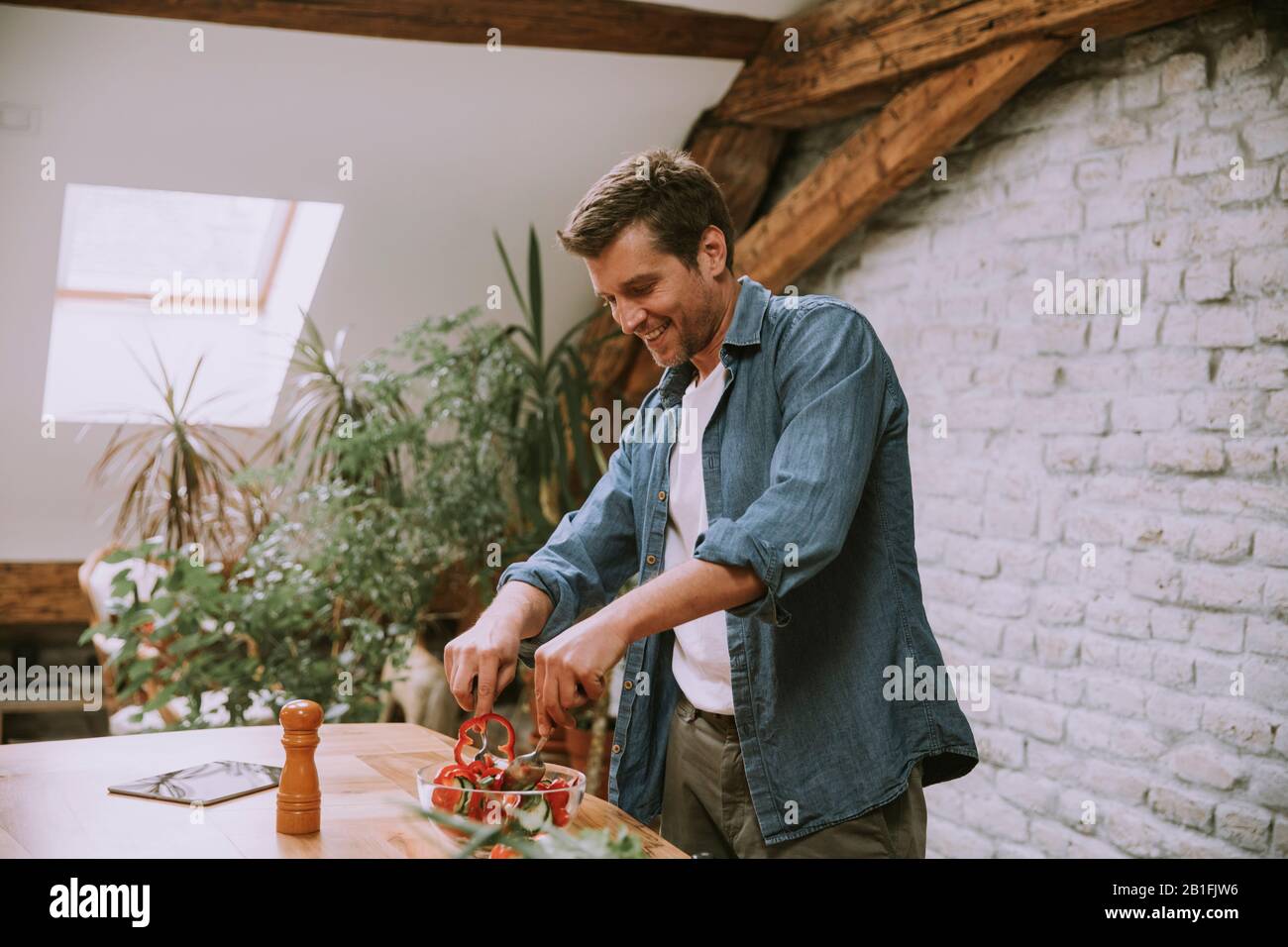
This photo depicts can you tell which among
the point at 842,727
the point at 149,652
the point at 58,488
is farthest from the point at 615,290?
the point at 58,488

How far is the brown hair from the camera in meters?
1.76

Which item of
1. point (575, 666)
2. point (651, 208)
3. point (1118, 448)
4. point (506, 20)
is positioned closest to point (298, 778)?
point (575, 666)

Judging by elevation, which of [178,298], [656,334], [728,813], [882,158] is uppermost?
[882,158]

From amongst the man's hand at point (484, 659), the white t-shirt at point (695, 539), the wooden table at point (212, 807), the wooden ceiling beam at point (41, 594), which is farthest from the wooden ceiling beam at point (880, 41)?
the wooden ceiling beam at point (41, 594)

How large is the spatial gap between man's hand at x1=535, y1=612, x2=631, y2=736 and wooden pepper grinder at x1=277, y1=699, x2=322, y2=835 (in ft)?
0.99

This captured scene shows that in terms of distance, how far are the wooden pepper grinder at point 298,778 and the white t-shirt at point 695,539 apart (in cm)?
56

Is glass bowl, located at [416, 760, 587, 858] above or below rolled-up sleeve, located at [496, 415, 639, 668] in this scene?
below

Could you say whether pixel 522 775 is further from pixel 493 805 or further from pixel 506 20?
pixel 506 20

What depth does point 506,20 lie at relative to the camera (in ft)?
11.5

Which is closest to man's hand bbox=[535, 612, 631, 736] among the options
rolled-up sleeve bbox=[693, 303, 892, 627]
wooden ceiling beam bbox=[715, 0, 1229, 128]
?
rolled-up sleeve bbox=[693, 303, 892, 627]

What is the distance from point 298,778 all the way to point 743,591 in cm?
58

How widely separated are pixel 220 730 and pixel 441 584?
2.19 meters

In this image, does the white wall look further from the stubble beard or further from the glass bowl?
the glass bowl

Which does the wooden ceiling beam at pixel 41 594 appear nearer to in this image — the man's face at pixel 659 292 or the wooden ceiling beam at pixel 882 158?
the wooden ceiling beam at pixel 882 158
